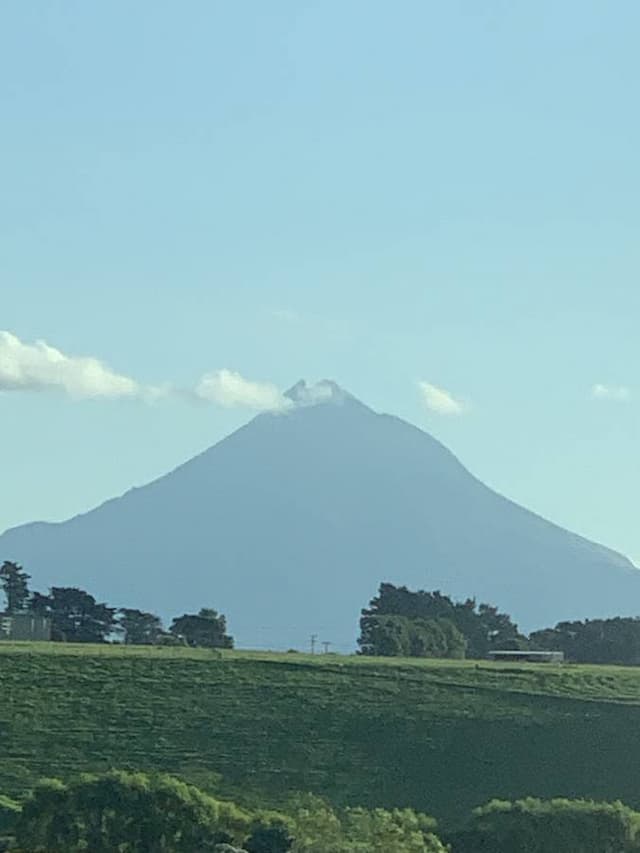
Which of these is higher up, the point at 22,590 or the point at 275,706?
the point at 22,590

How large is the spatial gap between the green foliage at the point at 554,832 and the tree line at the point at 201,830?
4cm

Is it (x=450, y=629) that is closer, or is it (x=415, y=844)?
(x=415, y=844)

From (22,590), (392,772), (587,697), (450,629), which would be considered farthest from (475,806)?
(22,590)

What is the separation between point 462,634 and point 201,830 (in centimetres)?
6507

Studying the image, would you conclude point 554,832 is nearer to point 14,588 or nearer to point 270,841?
point 270,841

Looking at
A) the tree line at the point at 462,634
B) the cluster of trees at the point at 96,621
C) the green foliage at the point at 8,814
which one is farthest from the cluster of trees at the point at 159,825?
the cluster of trees at the point at 96,621

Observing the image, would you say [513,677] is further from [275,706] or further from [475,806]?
[475,806]

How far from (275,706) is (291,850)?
25363 mm

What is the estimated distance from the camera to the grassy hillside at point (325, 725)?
63.0 metres

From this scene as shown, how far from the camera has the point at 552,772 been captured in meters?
65.8

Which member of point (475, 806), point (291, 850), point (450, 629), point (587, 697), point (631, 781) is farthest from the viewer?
point (450, 629)

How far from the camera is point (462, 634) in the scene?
11106 centimetres

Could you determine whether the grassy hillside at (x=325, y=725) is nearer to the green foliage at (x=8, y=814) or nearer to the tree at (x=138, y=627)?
the green foliage at (x=8, y=814)

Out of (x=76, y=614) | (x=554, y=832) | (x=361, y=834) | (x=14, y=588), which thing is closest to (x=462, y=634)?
(x=76, y=614)
